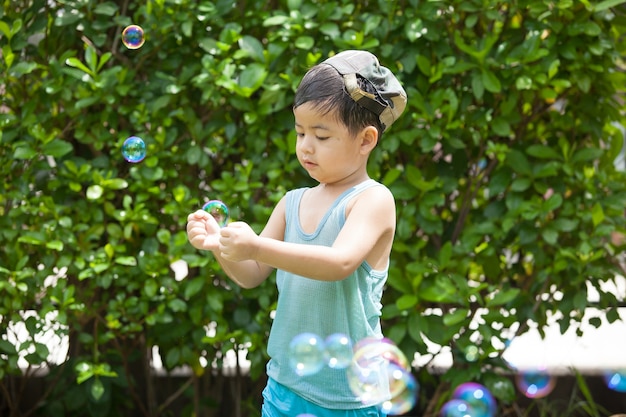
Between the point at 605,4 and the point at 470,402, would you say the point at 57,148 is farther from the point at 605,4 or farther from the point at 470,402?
the point at 605,4

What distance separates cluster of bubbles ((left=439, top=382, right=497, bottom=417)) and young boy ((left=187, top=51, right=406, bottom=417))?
Answer: 111 cm

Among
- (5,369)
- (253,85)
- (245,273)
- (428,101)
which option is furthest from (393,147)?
(5,369)

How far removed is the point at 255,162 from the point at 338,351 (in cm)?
158

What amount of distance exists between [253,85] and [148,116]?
18.1 inches

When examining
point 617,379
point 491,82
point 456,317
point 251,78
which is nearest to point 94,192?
point 251,78

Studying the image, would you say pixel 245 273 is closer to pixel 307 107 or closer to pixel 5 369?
pixel 307 107

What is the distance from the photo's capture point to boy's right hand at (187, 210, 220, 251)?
2074 mm

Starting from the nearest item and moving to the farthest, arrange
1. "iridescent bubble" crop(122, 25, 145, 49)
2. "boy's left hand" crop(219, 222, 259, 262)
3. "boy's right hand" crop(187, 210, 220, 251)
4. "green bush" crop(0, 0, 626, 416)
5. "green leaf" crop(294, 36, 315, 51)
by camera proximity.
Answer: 1. "boy's left hand" crop(219, 222, 259, 262)
2. "boy's right hand" crop(187, 210, 220, 251)
3. "iridescent bubble" crop(122, 25, 145, 49)
4. "green leaf" crop(294, 36, 315, 51)
5. "green bush" crop(0, 0, 626, 416)

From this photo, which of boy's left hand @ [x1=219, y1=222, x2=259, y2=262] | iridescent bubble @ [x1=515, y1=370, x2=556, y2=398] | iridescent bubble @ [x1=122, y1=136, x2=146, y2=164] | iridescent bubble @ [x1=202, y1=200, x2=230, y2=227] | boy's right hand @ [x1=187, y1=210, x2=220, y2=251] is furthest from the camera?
iridescent bubble @ [x1=515, y1=370, x2=556, y2=398]

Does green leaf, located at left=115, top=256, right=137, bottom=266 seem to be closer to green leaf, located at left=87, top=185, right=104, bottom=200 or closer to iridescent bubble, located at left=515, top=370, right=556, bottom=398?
green leaf, located at left=87, top=185, right=104, bottom=200

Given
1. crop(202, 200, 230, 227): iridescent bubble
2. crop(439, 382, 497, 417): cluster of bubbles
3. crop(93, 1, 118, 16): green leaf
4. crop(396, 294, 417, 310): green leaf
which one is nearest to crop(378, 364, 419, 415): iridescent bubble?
crop(202, 200, 230, 227): iridescent bubble

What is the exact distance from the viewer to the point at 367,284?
7.22 feet

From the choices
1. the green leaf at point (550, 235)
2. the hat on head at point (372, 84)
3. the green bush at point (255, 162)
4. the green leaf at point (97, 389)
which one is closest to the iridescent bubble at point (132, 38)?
the green bush at point (255, 162)

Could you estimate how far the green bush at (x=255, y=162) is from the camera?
11.4 ft
